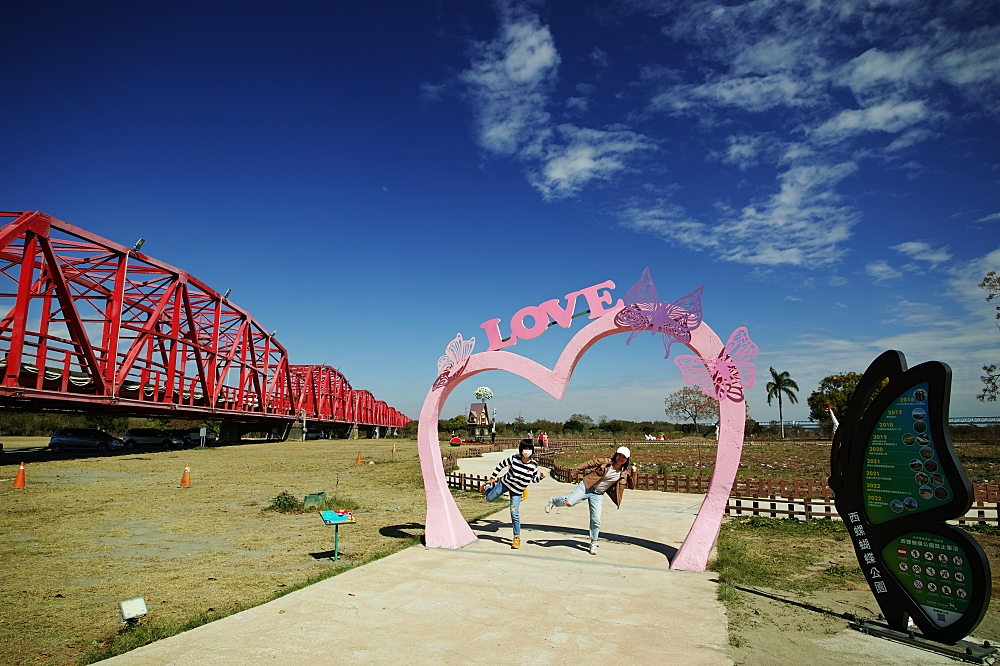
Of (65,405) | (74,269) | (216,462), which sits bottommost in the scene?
(216,462)

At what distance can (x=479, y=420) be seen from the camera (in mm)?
57906

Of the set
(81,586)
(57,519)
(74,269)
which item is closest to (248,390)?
(74,269)

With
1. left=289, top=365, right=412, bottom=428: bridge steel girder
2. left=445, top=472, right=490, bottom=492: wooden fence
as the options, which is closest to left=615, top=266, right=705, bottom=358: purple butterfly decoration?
left=445, top=472, right=490, bottom=492: wooden fence

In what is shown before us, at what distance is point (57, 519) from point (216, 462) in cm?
1777

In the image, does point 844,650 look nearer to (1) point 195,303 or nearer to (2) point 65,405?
(2) point 65,405

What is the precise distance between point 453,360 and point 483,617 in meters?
4.80

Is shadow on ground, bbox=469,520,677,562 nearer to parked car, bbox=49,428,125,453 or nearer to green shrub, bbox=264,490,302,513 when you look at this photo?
green shrub, bbox=264,490,302,513

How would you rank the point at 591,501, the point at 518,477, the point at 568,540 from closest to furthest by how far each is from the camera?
the point at 591,501, the point at 518,477, the point at 568,540

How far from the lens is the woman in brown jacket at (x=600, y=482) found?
9.18 m

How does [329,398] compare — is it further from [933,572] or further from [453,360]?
[933,572]

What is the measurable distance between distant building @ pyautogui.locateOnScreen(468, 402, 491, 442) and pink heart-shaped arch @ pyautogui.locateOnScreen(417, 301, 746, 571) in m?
47.3

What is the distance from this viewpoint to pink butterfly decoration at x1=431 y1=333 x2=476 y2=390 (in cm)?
994

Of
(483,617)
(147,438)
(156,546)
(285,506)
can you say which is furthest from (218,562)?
(147,438)

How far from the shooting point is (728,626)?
5.87m
